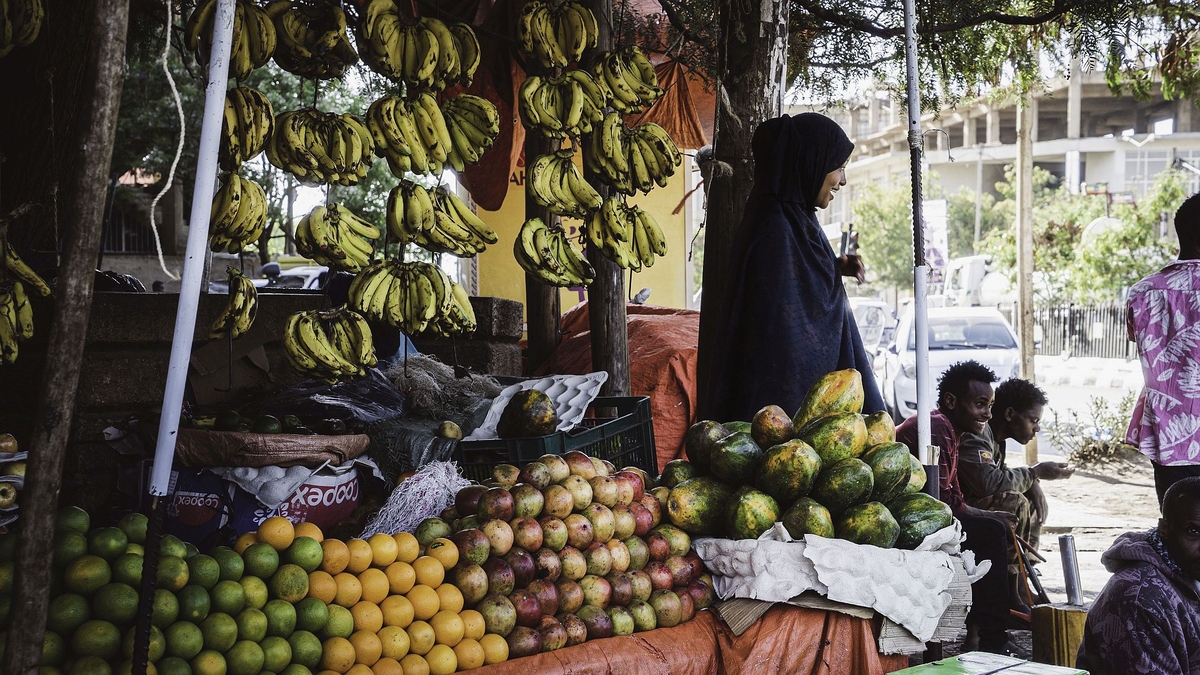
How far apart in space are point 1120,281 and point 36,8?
21.0 meters

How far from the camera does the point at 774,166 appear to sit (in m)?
3.46

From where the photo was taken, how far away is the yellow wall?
9.09 meters

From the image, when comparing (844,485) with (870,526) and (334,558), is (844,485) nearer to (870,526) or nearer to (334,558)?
(870,526)

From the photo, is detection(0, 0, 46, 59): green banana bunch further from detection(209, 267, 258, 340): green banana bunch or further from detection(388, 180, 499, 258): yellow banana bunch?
detection(388, 180, 499, 258): yellow banana bunch

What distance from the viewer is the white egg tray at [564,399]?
3486 mm

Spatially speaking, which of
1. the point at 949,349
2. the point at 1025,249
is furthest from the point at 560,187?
the point at 949,349

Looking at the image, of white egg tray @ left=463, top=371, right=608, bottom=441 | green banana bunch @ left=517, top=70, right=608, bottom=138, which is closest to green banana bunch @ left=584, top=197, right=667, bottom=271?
green banana bunch @ left=517, top=70, right=608, bottom=138

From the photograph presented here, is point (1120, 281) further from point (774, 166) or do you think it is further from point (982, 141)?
point (982, 141)

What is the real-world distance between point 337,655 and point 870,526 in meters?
1.40

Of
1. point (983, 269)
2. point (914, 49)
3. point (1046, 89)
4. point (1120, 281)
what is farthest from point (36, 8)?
point (983, 269)

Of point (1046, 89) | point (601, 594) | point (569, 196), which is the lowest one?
point (601, 594)

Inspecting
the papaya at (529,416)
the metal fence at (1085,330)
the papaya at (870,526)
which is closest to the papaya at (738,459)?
the papaya at (870,526)

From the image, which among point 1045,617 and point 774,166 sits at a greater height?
point 774,166

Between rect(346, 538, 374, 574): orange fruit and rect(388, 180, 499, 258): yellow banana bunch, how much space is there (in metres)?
1.10
